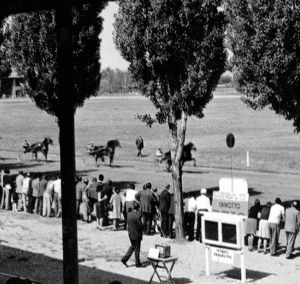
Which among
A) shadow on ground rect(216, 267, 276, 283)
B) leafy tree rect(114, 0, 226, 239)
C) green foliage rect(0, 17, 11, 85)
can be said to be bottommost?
shadow on ground rect(216, 267, 276, 283)

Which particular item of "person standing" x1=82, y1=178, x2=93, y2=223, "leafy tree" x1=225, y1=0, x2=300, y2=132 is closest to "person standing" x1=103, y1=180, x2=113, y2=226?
"person standing" x1=82, y1=178, x2=93, y2=223

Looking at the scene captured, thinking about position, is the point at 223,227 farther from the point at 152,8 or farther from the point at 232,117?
the point at 232,117

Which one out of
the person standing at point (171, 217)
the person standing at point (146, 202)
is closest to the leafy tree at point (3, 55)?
the person standing at point (146, 202)

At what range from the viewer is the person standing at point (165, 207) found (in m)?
17.2

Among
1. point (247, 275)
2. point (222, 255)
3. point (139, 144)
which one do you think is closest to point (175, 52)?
point (222, 255)

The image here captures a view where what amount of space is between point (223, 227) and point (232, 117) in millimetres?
46663

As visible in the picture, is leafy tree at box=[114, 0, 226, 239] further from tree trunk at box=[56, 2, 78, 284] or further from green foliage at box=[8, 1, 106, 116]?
tree trunk at box=[56, 2, 78, 284]

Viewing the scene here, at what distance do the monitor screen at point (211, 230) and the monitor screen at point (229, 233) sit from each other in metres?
0.20

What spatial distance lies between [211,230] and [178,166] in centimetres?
379

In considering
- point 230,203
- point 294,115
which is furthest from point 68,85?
point 294,115

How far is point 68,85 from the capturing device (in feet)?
27.5

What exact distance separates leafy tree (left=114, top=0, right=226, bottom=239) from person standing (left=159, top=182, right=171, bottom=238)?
31cm

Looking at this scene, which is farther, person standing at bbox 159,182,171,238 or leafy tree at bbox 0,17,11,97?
leafy tree at bbox 0,17,11,97

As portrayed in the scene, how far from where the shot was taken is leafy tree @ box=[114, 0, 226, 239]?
642 inches
